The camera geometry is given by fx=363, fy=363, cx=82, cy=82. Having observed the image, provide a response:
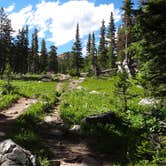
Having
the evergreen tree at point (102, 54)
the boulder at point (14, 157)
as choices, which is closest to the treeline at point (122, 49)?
the evergreen tree at point (102, 54)

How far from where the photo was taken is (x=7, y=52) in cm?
7894

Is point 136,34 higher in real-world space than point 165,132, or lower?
higher

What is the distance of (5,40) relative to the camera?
3132 inches

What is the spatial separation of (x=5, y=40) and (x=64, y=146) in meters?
66.9

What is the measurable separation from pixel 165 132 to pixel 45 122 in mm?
6521

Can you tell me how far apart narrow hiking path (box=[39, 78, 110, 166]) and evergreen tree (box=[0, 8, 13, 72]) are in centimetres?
5959

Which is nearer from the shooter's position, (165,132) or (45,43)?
(165,132)

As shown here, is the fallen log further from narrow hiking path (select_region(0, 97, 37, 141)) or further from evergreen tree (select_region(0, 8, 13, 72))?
evergreen tree (select_region(0, 8, 13, 72))

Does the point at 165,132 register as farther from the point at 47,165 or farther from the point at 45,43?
the point at 45,43

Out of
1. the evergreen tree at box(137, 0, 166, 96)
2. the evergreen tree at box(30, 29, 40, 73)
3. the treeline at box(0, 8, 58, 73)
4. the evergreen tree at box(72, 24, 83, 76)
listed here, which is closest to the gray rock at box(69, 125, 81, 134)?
the evergreen tree at box(137, 0, 166, 96)

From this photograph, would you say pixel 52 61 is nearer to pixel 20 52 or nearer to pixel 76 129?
pixel 20 52

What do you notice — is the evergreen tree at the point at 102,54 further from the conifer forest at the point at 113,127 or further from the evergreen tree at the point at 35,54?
the conifer forest at the point at 113,127

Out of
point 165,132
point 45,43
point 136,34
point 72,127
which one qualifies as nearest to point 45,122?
point 72,127

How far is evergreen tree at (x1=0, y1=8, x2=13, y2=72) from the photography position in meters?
77.8
